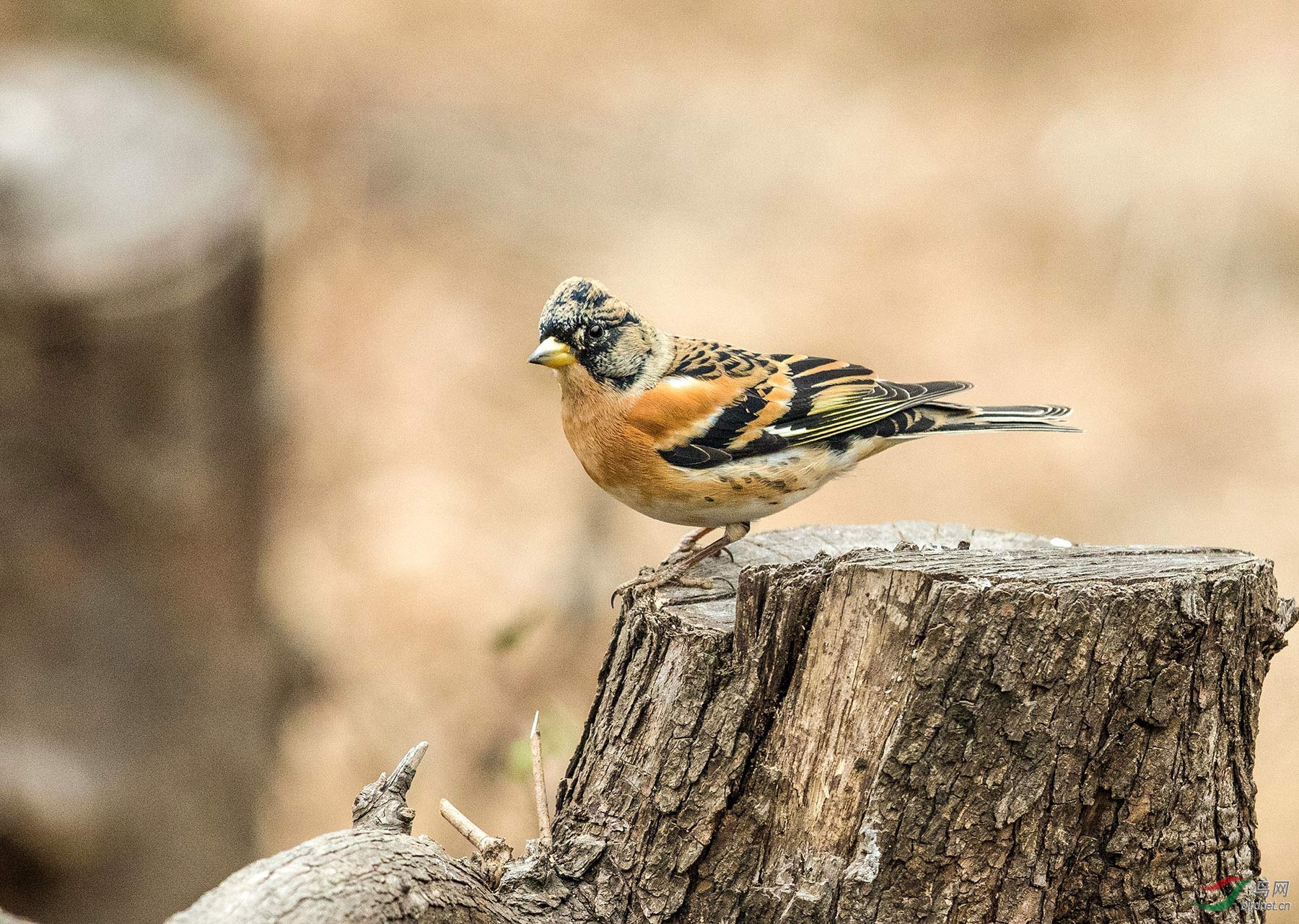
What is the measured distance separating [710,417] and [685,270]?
6.68m

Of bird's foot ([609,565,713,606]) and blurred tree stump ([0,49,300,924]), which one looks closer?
bird's foot ([609,565,713,606])

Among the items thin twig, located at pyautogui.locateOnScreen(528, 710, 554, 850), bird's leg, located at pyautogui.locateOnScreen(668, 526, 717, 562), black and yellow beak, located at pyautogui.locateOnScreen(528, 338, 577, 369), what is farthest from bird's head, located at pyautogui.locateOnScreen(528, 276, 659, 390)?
thin twig, located at pyautogui.locateOnScreen(528, 710, 554, 850)

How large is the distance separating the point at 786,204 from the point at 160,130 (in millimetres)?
6694

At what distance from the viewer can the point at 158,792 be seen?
668cm

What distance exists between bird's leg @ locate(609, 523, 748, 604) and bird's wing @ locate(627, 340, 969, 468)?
0.33m

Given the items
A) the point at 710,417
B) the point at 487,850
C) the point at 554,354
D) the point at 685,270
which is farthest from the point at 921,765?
the point at 685,270

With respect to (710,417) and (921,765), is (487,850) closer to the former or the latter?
(921,765)

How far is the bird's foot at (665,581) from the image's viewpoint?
4109 mm

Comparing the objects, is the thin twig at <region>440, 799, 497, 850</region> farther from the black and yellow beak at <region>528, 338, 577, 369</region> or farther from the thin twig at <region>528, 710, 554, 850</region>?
the black and yellow beak at <region>528, 338, 577, 369</region>

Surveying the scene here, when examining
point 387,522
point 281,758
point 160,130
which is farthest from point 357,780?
point 160,130

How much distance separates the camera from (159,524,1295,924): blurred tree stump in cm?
311

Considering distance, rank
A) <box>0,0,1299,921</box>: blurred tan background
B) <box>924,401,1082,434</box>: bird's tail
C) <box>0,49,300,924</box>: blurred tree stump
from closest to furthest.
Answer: <box>924,401,1082,434</box>: bird's tail < <box>0,49,300,924</box>: blurred tree stump < <box>0,0,1299,921</box>: blurred tan background

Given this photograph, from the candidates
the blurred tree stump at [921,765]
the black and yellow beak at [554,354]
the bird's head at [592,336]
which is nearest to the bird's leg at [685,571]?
the blurred tree stump at [921,765]

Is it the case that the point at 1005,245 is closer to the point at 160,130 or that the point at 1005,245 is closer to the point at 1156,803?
the point at 160,130
